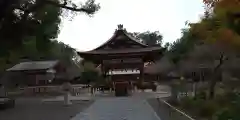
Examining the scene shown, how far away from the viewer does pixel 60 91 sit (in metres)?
41.2

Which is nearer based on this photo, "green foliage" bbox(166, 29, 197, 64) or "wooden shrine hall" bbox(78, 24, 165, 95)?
"green foliage" bbox(166, 29, 197, 64)

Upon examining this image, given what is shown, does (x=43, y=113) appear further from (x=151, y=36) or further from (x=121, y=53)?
(x=151, y=36)

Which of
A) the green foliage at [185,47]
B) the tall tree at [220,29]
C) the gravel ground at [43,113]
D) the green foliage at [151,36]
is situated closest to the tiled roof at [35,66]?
the green foliage at [185,47]

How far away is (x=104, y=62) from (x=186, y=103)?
24437 mm

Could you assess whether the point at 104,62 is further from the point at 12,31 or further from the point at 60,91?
the point at 12,31

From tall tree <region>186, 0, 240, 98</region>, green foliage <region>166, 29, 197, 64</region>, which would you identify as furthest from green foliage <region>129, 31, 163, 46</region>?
tall tree <region>186, 0, 240, 98</region>

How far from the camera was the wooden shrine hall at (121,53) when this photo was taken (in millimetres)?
42162

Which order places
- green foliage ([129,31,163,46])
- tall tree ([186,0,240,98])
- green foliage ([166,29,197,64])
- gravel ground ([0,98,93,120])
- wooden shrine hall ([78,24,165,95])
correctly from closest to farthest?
1. tall tree ([186,0,240,98])
2. gravel ground ([0,98,93,120])
3. green foliage ([166,29,197,64])
4. wooden shrine hall ([78,24,165,95])
5. green foliage ([129,31,163,46])

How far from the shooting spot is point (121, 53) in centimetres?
4188

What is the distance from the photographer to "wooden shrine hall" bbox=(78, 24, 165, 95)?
4216 cm

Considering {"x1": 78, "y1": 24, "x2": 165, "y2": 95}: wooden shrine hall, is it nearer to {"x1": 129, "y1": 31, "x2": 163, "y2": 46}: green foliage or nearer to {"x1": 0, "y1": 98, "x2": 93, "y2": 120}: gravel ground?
{"x1": 0, "y1": 98, "x2": 93, "y2": 120}: gravel ground

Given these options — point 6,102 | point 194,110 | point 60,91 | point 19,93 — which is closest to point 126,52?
point 60,91

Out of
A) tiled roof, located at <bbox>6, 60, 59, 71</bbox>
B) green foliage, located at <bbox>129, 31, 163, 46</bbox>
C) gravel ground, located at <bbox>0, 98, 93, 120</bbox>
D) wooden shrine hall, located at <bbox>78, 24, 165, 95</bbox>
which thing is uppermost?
green foliage, located at <bbox>129, 31, 163, 46</bbox>

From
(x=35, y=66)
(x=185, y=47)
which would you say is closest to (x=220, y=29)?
(x=185, y=47)
